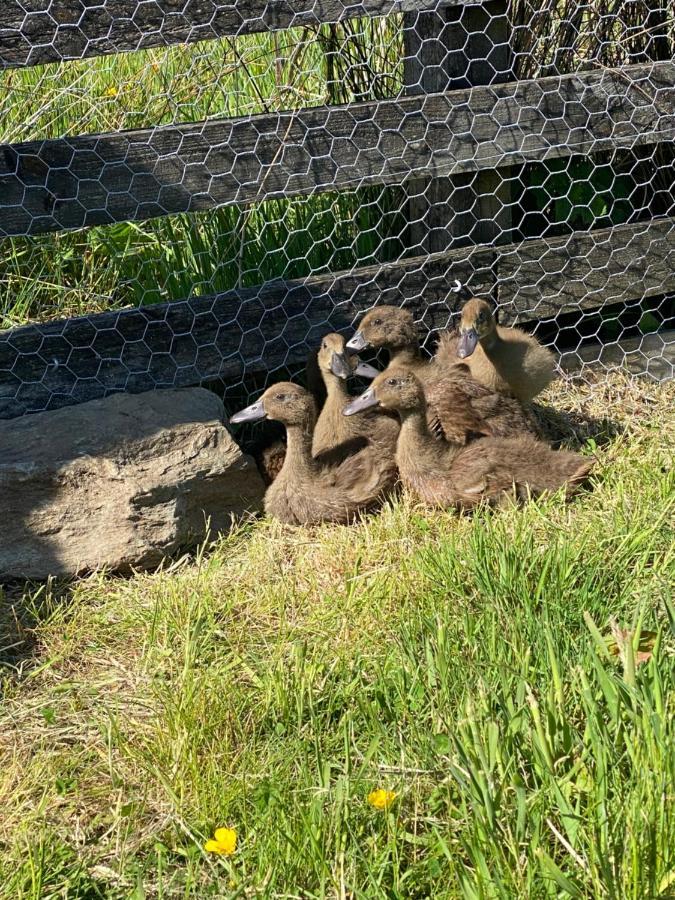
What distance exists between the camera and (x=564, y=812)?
7.46 ft

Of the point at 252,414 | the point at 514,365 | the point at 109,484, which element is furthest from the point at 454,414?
the point at 109,484

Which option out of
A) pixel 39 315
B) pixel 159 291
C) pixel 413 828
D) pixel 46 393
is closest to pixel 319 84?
pixel 159 291

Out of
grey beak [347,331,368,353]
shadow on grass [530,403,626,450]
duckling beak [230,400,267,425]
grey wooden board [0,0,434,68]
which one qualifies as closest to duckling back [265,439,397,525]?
duckling beak [230,400,267,425]

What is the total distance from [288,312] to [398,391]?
2.46ft

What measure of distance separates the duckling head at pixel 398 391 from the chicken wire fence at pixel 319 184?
64 centimetres

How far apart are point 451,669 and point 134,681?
3.42ft

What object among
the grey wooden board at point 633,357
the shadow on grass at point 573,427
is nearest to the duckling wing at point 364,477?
the shadow on grass at point 573,427

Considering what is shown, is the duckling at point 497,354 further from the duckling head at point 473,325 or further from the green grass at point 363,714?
the green grass at point 363,714

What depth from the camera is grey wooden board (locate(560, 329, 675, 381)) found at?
5.59 metres

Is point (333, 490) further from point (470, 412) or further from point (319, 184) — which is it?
point (319, 184)

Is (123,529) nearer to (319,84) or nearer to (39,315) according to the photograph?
(39,315)

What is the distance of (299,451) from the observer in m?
4.51

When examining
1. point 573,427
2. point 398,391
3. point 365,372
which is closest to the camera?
point 398,391

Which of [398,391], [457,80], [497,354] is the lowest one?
[497,354]
